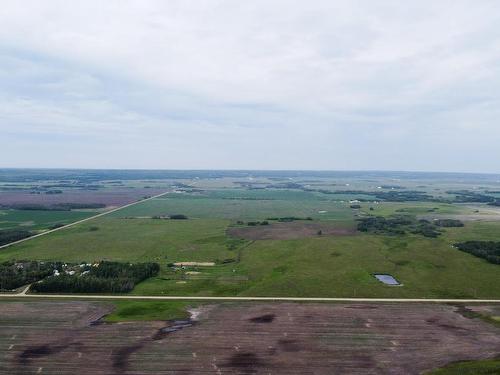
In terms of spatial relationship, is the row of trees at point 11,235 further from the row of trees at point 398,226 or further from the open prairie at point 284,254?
the row of trees at point 398,226

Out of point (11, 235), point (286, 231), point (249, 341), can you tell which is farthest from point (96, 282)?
point (286, 231)

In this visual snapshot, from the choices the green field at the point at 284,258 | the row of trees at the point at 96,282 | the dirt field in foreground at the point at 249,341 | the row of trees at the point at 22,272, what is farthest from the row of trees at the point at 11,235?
the dirt field in foreground at the point at 249,341

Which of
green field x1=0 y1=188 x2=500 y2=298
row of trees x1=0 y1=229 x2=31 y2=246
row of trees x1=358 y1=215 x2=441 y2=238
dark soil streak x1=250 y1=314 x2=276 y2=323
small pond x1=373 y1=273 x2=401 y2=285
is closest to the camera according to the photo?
dark soil streak x1=250 y1=314 x2=276 y2=323

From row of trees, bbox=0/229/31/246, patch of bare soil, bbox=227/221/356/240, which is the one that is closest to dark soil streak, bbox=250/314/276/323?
patch of bare soil, bbox=227/221/356/240

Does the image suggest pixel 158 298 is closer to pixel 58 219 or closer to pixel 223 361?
pixel 223 361

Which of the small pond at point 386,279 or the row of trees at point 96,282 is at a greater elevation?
the row of trees at point 96,282

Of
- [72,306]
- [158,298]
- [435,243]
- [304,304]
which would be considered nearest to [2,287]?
[72,306]

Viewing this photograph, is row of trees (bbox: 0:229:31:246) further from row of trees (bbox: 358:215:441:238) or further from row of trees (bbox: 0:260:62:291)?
row of trees (bbox: 358:215:441:238)
